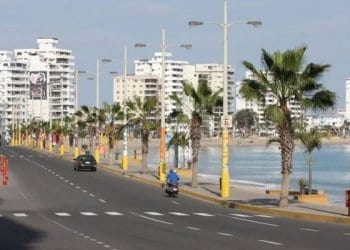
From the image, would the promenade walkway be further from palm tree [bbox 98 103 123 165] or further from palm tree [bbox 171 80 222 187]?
palm tree [bbox 98 103 123 165]

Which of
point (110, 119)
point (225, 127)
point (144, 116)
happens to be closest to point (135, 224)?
point (225, 127)

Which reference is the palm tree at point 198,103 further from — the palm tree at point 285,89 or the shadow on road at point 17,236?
the shadow on road at point 17,236

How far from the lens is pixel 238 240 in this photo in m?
23.0

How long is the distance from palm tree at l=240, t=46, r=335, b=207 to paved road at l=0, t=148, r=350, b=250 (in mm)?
3605

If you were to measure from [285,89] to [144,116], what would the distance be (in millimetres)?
31858

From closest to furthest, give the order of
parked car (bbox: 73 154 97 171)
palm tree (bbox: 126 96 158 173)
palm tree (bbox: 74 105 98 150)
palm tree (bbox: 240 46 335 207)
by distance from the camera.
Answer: palm tree (bbox: 240 46 335 207) → palm tree (bbox: 126 96 158 173) → parked car (bbox: 73 154 97 171) → palm tree (bbox: 74 105 98 150)

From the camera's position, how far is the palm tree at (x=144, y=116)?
65875 millimetres

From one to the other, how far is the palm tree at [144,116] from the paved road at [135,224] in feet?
53.1

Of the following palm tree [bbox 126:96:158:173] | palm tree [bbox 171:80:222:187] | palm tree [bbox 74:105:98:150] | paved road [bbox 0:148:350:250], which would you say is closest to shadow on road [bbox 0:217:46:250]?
paved road [bbox 0:148:350:250]

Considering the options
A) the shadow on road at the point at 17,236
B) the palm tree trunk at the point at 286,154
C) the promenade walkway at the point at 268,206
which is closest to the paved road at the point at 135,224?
the shadow on road at the point at 17,236

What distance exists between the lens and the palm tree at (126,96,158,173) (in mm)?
65875

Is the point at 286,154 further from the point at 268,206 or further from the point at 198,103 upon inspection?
the point at 198,103

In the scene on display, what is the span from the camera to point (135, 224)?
2878 centimetres

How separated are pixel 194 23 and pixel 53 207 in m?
11.7
